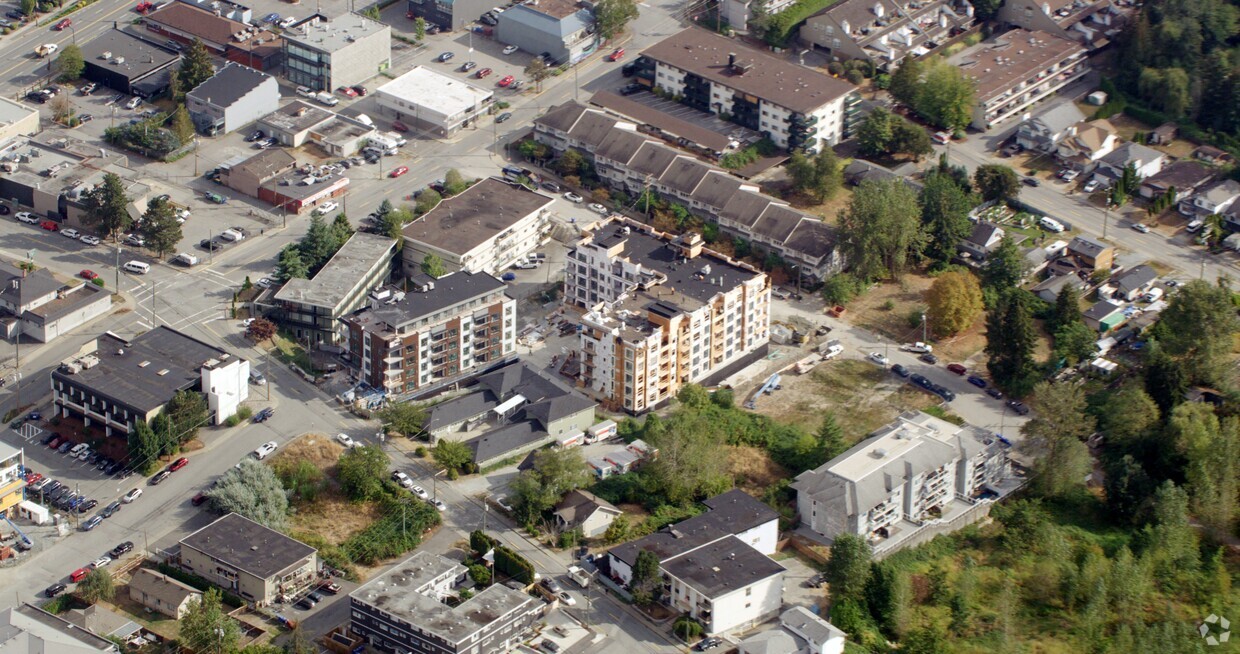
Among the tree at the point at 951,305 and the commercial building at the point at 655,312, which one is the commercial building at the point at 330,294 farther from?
the tree at the point at 951,305

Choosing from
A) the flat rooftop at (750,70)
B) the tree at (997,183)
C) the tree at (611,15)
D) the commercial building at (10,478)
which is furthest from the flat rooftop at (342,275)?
the tree at (997,183)

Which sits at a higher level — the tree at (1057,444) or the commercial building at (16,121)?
the commercial building at (16,121)

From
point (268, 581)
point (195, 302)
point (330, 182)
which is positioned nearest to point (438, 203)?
point (330, 182)

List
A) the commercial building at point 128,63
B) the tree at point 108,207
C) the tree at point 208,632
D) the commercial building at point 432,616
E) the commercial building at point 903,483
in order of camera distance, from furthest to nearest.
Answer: the commercial building at point 128,63, the tree at point 108,207, the commercial building at point 903,483, the commercial building at point 432,616, the tree at point 208,632

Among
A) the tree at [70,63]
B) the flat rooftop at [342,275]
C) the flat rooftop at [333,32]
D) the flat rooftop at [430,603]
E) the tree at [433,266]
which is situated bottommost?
the flat rooftop at [430,603]

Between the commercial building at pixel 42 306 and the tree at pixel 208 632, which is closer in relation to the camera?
the tree at pixel 208 632

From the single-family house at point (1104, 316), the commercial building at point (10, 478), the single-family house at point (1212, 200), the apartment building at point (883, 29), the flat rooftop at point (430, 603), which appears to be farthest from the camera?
the apartment building at point (883, 29)

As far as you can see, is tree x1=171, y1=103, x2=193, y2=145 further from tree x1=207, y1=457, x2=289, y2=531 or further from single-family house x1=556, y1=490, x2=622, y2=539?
single-family house x1=556, y1=490, x2=622, y2=539

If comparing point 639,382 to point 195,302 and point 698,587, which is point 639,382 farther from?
point 195,302
